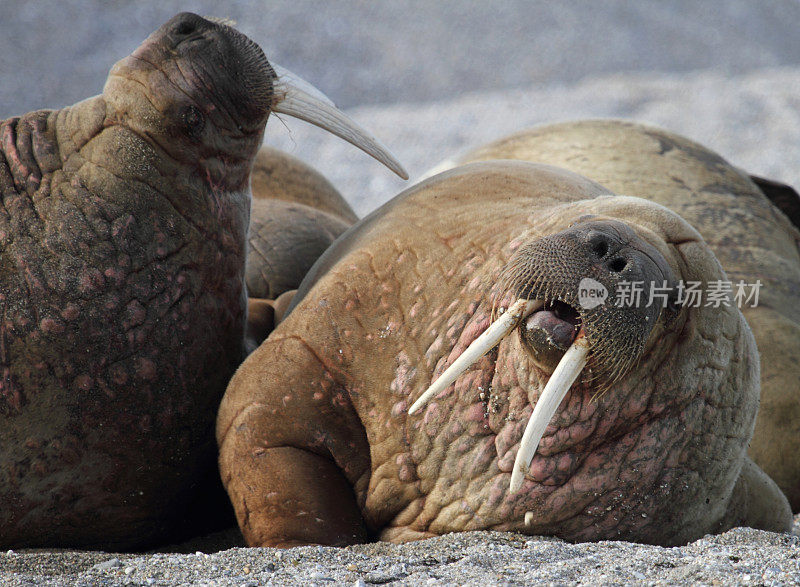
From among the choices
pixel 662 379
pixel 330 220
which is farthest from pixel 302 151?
pixel 662 379

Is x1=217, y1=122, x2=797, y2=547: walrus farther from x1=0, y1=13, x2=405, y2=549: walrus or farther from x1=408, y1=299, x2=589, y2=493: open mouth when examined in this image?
x1=0, y1=13, x2=405, y2=549: walrus

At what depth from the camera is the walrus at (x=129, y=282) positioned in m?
3.08

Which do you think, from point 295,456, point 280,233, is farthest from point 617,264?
point 280,233

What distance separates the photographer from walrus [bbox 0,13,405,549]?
3.08 metres

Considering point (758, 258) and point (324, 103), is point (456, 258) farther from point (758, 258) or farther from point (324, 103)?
point (758, 258)

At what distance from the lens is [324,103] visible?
3.61m

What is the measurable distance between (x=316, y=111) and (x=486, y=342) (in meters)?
1.37

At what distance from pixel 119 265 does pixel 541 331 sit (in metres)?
1.37

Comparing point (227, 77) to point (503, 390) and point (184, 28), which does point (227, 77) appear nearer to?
point (184, 28)

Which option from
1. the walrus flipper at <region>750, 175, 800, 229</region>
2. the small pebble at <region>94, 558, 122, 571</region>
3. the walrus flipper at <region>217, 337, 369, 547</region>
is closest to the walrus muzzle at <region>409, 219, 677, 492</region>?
the walrus flipper at <region>217, 337, 369, 547</region>

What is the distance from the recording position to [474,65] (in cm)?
1741

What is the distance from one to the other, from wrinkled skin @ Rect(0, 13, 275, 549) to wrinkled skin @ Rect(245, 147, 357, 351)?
635 millimetres

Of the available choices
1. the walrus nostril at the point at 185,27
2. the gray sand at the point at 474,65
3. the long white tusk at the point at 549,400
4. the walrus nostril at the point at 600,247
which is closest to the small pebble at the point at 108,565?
the long white tusk at the point at 549,400

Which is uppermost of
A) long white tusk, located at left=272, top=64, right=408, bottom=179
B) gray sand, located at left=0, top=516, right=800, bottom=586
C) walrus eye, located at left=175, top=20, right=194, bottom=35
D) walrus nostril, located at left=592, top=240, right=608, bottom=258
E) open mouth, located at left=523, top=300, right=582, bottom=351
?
walrus eye, located at left=175, top=20, right=194, bottom=35
